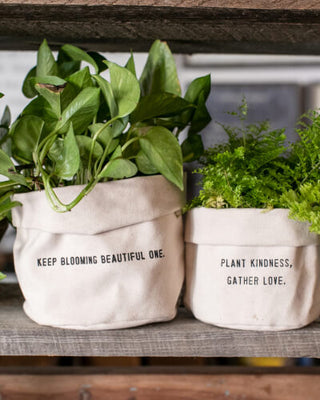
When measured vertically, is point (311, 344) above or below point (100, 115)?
below

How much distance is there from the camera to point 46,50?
689mm

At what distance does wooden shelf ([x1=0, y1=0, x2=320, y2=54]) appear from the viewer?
2.31 feet

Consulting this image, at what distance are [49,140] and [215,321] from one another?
330mm

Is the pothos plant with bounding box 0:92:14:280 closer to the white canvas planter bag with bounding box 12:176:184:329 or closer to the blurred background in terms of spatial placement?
the white canvas planter bag with bounding box 12:176:184:329

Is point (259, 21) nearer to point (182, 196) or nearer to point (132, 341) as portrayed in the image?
point (182, 196)

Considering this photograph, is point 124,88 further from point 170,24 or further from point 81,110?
point 170,24

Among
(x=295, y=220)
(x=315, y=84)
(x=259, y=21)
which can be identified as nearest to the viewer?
(x=295, y=220)

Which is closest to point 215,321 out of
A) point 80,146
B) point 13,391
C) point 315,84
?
point 80,146

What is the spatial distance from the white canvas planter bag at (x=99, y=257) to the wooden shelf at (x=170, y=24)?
288 mm

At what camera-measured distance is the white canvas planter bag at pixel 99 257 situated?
62cm

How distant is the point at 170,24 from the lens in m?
0.79

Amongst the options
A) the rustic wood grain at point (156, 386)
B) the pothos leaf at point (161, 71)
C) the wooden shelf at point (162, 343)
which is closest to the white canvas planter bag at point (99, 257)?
the wooden shelf at point (162, 343)

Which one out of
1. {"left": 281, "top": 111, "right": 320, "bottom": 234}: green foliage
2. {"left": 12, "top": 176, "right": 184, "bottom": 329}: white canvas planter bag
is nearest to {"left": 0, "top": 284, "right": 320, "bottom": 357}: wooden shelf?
{"left": 12, "top": 176, "right": 184, "bottom": 329}: white canvas planter bag

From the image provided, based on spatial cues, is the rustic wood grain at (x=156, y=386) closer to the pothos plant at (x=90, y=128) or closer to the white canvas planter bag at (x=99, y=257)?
the white canvas planter bag at (x=99, y=257)
